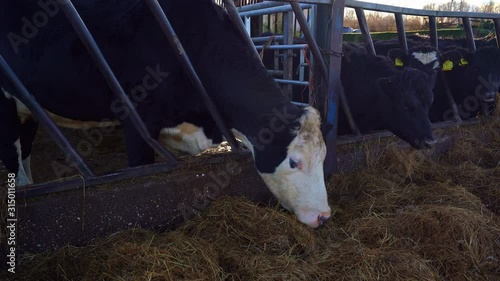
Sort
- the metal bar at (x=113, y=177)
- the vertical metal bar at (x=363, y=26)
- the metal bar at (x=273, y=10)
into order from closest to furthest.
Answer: the metal bar at (x=113, y=177), the vertical metal bar at (x=363, y=26), the metal bar at (x=273, y=10)

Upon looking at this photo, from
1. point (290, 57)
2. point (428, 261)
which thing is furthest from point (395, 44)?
point (428, 261)

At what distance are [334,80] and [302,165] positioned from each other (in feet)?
4.26

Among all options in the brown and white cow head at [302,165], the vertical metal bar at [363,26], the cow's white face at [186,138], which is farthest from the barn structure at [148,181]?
the vertical metal bar at [363,26]

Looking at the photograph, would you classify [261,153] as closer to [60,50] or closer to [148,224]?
[148,224]

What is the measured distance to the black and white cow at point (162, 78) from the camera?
2971mm

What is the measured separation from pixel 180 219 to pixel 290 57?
317 cm

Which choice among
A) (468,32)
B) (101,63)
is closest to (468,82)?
(468,32)

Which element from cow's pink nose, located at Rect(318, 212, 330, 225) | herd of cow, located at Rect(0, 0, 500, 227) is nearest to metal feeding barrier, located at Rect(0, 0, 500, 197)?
herd of cow, located at Rect(0, 0, 500, 227)

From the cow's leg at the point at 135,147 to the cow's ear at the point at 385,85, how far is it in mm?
2455

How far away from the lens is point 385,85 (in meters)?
4.52

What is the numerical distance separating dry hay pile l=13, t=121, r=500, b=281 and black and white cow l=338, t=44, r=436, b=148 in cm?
68

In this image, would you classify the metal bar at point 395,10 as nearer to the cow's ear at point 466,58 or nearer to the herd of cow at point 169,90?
the cow's ear at point 466,58

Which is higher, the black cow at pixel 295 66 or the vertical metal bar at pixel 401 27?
the vertical metal bar at pixel 401 27

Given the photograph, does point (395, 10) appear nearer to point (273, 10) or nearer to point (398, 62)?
point (398, 62)
